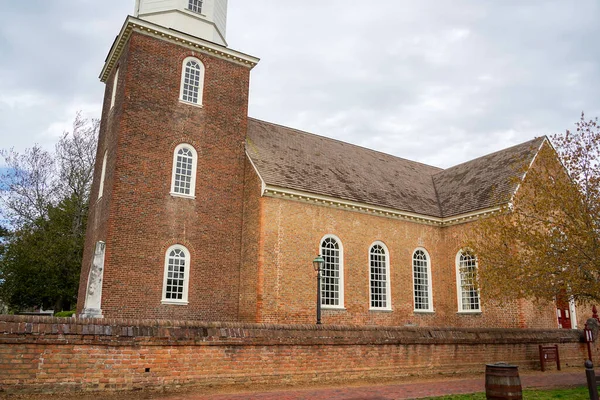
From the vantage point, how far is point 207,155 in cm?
2050

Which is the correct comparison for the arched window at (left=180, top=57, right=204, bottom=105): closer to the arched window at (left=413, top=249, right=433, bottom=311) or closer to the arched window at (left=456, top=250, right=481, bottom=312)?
the arched window at (left=413, top=249, right=433, bottom=311)

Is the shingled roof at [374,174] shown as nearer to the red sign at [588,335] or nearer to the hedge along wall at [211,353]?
the red sign at [588,335]

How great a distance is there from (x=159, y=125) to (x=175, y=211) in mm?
3659

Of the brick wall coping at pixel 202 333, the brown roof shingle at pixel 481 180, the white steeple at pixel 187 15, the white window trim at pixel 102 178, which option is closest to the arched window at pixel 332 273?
the brick wall coping at pixel 202 333

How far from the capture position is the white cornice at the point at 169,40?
19.8 meters

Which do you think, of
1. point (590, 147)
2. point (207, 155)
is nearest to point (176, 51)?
point (207, 155)

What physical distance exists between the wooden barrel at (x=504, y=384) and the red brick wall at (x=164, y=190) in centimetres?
1211

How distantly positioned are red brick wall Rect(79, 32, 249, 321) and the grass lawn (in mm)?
10867

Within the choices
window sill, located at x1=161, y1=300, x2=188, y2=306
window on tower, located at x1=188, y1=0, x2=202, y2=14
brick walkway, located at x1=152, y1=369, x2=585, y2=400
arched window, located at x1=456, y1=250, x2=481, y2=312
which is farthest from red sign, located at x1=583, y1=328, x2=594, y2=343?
window on tower, located at x1=188, y1=0, x2=202, y2=14

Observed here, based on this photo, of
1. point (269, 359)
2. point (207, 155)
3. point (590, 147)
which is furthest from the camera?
point (207, 155)

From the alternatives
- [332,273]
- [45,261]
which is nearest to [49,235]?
[45,261]

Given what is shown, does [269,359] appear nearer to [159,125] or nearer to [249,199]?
[249,199]

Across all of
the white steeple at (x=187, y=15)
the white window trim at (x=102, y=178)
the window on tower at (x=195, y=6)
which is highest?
the window on tower at (x=195, y=6)

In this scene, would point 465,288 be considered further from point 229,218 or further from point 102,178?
point 102,178
